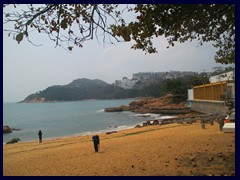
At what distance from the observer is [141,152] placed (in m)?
9.92

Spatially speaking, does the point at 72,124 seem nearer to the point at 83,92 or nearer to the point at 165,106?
the point at 165,106

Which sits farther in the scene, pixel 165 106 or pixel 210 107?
pixel 165 106

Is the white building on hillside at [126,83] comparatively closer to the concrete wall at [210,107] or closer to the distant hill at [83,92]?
the distant hill at [83,92]

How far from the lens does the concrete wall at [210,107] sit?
2699 centimetres

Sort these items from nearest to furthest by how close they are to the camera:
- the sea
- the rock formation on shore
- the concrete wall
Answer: the concrete wall, the sea, the rock formation on shore

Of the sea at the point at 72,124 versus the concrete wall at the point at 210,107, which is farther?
the sea at the point at 72,124

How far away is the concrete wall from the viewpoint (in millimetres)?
26987

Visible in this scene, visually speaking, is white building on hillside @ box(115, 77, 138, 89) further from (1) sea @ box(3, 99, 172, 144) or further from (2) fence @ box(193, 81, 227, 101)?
(2) fence @ box(193, 81, 227, 101)

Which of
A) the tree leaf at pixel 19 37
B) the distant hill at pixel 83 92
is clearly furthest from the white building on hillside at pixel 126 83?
the tree leaf at pixel 19 37

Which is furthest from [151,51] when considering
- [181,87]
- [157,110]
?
[181,87]

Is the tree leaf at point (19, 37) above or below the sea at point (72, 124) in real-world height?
above

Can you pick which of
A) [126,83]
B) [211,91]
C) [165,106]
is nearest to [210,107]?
[211,91]

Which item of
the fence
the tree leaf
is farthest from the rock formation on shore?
the tree leaf

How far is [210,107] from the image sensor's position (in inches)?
1264
